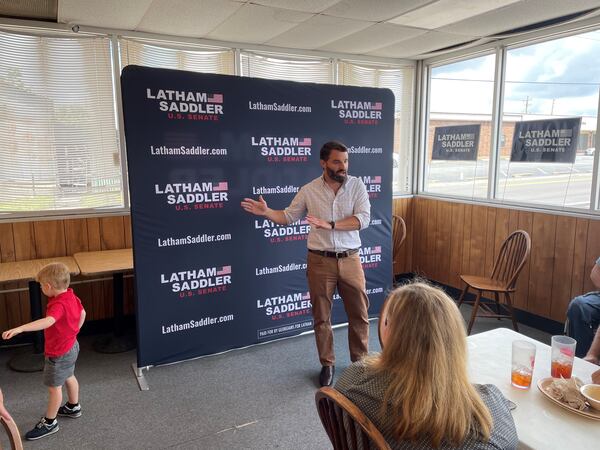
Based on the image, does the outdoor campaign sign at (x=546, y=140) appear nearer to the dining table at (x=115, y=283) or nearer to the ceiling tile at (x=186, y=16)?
the ceiling tile at (x=186, y=16)

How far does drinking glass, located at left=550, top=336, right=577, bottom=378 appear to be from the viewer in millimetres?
1554

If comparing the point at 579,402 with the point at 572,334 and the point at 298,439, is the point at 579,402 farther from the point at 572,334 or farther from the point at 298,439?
the point at 572,334

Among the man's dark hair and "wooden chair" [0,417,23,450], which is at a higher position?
the man's dark hair

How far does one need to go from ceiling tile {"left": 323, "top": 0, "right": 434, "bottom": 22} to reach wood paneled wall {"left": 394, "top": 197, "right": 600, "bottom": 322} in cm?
211

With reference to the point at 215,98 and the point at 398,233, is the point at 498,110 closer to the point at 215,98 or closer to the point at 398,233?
the point at 398,233

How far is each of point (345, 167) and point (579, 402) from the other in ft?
6.38

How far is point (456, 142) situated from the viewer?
489 centimetres

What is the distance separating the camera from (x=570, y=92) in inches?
147

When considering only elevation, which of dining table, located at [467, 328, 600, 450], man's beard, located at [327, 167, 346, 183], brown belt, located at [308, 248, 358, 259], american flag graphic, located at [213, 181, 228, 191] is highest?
man's beard, located at [327, 167, 346, 183]

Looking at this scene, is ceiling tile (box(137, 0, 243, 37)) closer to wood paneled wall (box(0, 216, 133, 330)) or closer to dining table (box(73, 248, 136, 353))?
wood paneled wall (box(0, 216, 133, 330))

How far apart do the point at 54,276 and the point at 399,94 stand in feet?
13.6

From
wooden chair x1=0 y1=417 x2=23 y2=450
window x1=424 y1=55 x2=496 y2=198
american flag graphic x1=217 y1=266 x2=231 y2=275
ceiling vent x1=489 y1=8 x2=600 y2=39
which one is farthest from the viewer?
window x1=424 y1=55 x2=496 y2=198

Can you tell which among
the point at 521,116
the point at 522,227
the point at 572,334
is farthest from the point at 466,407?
the point at 521,116

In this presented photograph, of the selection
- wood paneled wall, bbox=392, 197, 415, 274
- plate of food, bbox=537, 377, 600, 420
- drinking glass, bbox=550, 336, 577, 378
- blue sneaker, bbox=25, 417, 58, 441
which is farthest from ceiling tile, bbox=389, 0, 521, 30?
blue sneaker, bbox=25, 417, 58, 441
